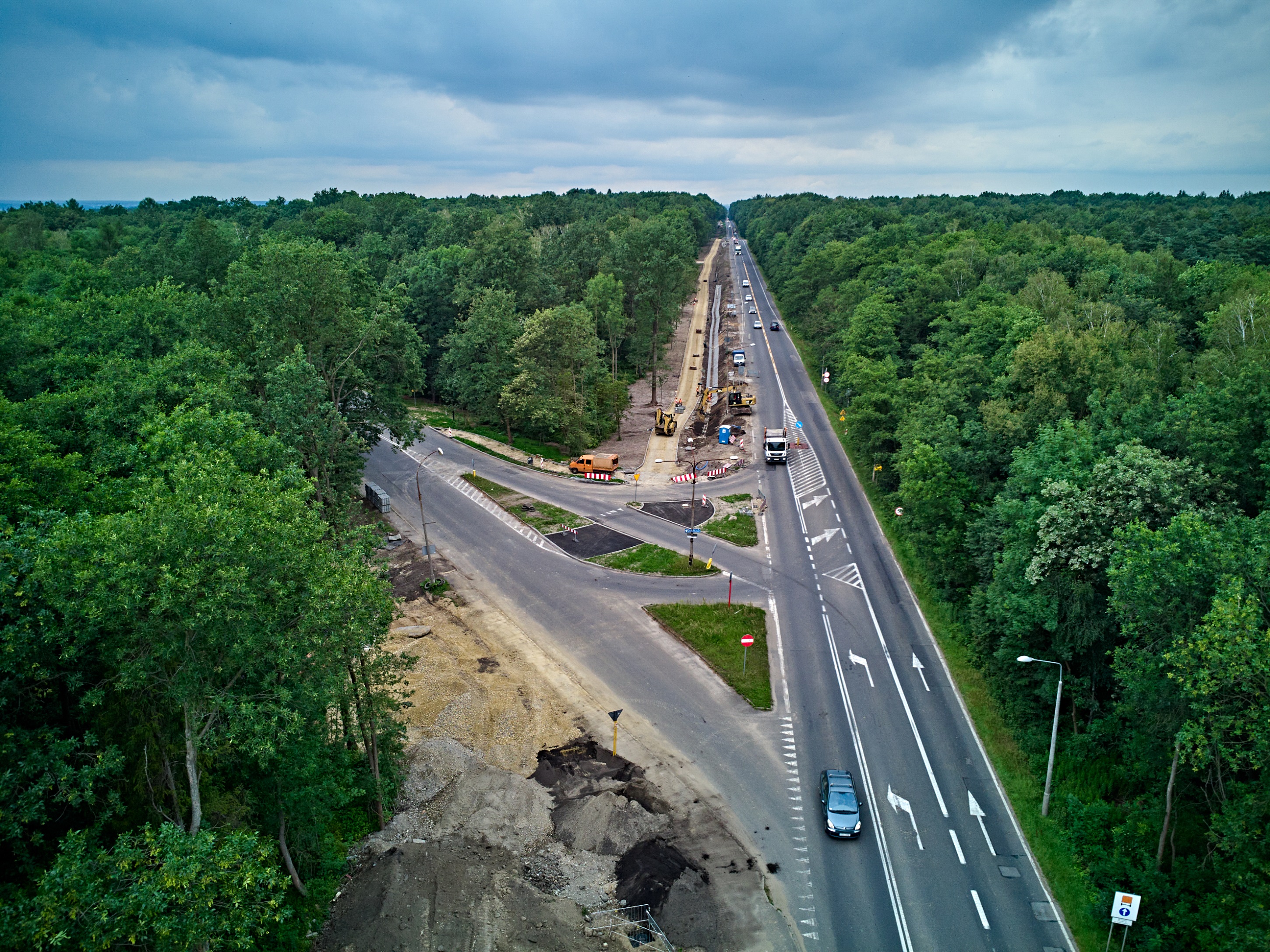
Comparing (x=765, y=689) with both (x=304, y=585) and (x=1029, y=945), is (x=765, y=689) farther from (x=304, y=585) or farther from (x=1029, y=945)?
(x=304, y=585)

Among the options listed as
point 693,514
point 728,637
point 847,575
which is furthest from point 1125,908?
point 693,514

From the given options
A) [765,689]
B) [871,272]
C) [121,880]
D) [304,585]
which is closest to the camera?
[121,880]

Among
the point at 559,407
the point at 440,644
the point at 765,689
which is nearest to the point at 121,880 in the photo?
the point at 440,644

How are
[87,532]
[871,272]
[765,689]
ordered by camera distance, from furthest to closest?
[871,272] < [765,689] < [87,532]

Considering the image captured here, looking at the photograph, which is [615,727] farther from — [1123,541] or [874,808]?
[1123,541]

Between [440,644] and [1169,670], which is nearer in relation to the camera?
[1169,670]

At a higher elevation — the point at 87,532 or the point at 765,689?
the point at 87,532

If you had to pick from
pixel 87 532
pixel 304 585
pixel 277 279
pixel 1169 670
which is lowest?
pixel 1169 670
